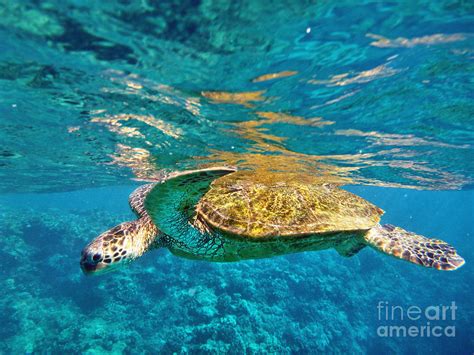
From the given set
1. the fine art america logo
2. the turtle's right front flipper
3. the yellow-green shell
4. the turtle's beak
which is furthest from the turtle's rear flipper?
the fine art america logo

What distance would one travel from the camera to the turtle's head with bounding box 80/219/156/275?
174 inches

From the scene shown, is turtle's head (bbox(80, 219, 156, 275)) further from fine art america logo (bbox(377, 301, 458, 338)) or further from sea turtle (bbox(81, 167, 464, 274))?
fine art america logo (bbox(377, 301, 458, 338))

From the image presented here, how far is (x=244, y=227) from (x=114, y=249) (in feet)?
7.58

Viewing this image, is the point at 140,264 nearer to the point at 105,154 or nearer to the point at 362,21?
the point at 105,154

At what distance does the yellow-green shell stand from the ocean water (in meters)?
3.00

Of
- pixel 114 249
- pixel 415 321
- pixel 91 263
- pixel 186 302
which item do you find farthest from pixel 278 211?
pixel 415 321

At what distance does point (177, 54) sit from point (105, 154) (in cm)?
1022

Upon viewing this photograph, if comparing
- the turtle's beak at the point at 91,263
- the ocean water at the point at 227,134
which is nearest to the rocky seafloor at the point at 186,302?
the ocean water at the point at 227,134

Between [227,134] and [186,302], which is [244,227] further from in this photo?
[186,302]

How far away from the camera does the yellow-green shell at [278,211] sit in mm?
4660

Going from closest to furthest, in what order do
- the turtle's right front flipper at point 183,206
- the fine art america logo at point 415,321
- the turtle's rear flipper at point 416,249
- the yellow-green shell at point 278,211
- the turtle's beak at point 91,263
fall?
the turtle's right front flipper at point 183,206
the turtle's beak at point 91,263
the yellow-green shell at point 278,211
the turtle's rear flipper at point 416,249
the fine art america logo at point 415,321

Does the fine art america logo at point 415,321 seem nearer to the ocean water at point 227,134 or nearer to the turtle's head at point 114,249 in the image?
the ocean water at point 227,134

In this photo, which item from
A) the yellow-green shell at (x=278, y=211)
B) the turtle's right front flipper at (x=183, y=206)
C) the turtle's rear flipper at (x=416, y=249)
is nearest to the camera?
the turtle's right front flipper at (x=183, y=206)

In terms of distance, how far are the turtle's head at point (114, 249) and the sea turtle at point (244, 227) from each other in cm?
1
